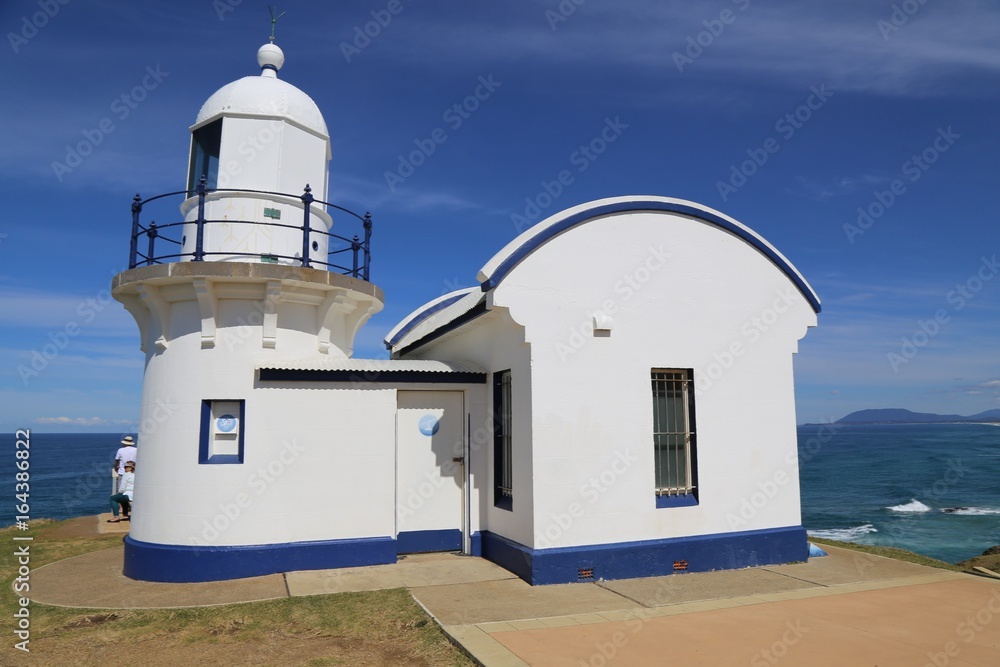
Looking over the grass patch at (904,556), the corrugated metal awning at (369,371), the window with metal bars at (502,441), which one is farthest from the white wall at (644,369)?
the grass patch at (904,556)

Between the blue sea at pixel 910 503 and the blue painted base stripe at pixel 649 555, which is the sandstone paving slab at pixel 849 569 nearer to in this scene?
the blue painted base stripe at pixel 649 555

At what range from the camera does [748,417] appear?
9.53m

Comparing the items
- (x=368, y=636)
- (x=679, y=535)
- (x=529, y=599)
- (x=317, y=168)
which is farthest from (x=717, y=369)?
(x=317, y=168)

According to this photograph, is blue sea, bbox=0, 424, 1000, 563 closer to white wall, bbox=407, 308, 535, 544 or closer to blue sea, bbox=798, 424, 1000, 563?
blue sea, bbox=798, 424, 1000, 563

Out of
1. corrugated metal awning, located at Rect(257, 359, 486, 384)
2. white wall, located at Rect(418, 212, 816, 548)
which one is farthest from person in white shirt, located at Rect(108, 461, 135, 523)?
white wall, located at Rect(418, 212, 816, 548)

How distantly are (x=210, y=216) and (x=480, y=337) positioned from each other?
14.7 feet

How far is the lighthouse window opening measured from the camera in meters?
10.2

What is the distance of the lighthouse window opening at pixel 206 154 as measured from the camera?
1018 centimetres

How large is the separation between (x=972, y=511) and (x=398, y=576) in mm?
43199

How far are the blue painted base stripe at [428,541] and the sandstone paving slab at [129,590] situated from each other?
1866mm

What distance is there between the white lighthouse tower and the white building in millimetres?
30

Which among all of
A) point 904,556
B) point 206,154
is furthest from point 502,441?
point 904,556

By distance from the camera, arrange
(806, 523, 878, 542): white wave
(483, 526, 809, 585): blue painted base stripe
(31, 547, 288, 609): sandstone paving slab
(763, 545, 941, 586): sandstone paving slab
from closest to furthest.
Answer: (31, 547, 288, 609): sandstone paving slab
(483, 526, 809, 585): blue painted base stripe
(763, 545, 941, 586): sandstone paving slab
(806, 523, 878, 542): white wave

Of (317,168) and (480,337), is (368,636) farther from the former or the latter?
(317,168)
